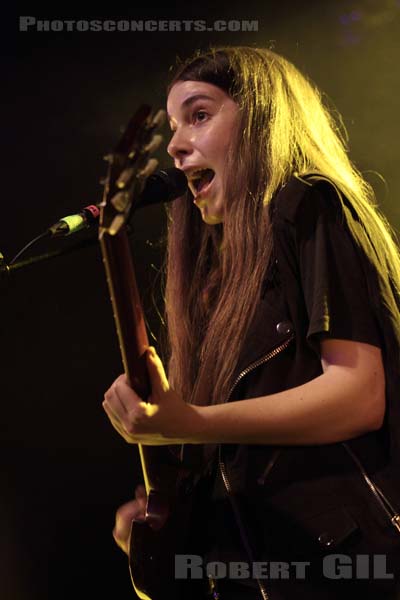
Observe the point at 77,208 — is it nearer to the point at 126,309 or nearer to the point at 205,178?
the point at 205,178

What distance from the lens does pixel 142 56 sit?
8.30 ft

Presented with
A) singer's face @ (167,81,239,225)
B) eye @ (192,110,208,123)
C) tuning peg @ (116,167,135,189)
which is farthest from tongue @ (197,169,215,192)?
tuning peg @ (116,167,135,189)

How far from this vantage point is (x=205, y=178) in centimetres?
171

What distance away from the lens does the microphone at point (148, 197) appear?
1.46 meters

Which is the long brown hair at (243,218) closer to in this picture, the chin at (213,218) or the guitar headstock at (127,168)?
the chin at (213,218)

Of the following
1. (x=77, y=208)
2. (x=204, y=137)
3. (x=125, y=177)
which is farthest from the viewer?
(x=77, y=208)

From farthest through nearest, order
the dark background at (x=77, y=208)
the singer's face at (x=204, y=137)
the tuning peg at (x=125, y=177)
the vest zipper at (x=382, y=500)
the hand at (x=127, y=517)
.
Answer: the dark background at (x=77, y=208)
the singer's face at (x=204, y=137)
the hand at (x=127, y=517)
the vest zipper at (x=382, y=500)
the tuning peg at (x=125, y=177)

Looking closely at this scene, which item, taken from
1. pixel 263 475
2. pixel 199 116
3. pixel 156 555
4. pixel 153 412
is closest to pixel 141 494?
pixel 156 555

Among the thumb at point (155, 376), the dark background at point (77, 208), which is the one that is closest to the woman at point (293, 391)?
the thumb at point (155, 376)

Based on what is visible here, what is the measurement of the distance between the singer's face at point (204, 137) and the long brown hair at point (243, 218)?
1.0 inches

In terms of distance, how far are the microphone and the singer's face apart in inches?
2.8

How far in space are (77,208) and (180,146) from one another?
904mm

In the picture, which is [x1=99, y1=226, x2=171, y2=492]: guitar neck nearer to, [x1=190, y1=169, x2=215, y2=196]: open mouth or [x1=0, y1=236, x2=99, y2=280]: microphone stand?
[x1=0, y1=236, x2=99, y2=280]: microphone stand

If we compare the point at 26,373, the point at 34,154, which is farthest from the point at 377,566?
the point at 34,154
